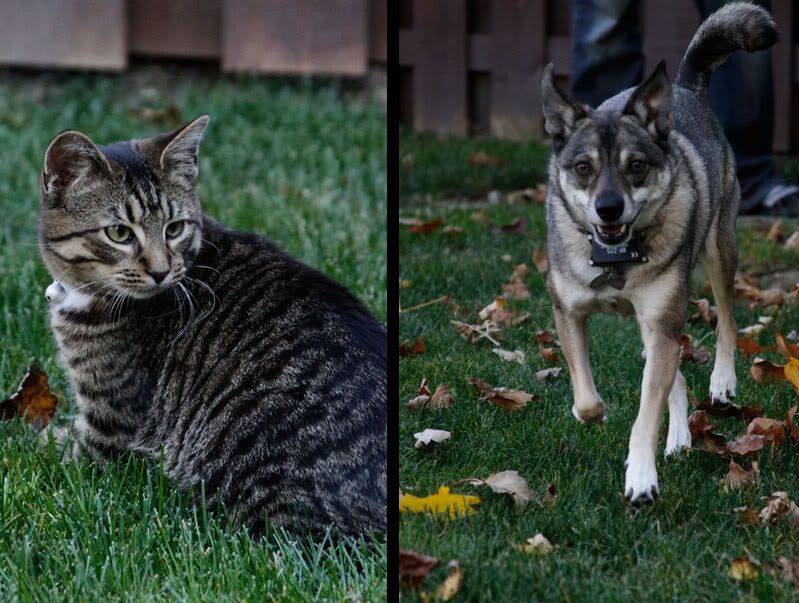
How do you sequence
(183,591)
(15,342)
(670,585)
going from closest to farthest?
(670,585) < (183,591) < (15,342)

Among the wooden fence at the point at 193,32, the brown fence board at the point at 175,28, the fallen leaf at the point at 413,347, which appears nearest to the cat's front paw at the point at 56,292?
the fallen leaf at the point at 413,347

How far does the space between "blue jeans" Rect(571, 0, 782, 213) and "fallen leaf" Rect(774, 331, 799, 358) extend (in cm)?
47

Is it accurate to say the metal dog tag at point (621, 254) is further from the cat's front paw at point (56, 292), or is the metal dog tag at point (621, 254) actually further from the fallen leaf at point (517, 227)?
the cat's front paw at point (56, 292)

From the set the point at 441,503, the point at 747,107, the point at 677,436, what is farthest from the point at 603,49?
the point at 441,503

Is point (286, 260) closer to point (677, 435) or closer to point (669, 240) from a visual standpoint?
point (669, 240)

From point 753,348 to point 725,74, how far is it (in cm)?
62

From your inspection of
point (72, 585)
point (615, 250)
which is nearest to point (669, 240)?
point (615, 250)

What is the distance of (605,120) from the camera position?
92.0 inches

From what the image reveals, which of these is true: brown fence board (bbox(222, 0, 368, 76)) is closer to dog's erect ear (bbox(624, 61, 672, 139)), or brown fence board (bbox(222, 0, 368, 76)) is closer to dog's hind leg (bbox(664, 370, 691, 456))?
dog's erect ear (bbox(624, 61, 672, 139))

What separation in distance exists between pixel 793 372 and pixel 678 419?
0.24m

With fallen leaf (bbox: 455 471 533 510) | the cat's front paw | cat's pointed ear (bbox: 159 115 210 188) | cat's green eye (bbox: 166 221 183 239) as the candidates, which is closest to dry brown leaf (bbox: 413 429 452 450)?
fallen leaf (bbox: 455 471 533 510)

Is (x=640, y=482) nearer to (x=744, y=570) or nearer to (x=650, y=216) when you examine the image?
(x=744, y=570)

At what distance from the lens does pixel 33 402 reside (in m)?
3.22

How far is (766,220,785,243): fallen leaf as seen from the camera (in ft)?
10.3
